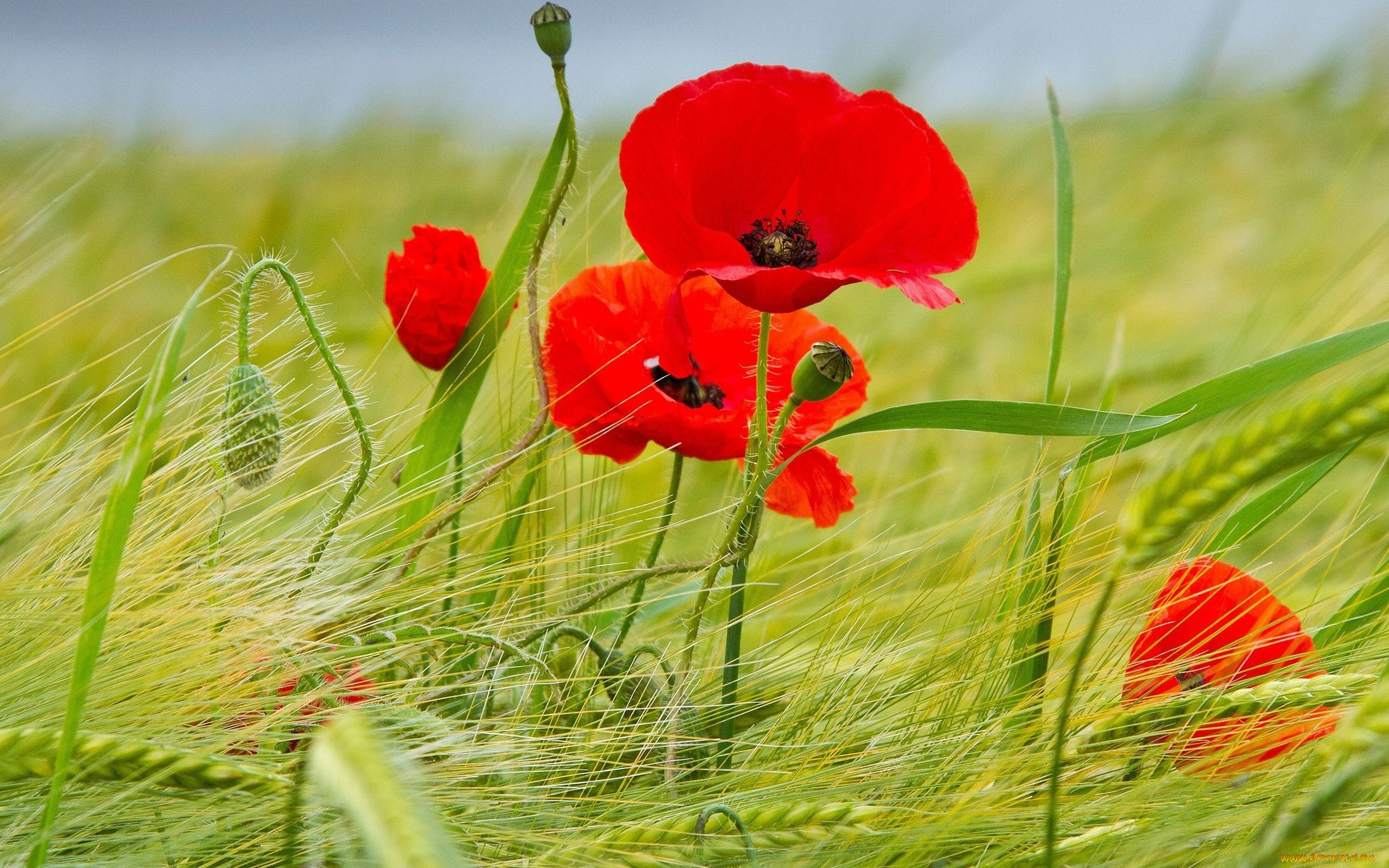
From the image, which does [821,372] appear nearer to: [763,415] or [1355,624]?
[763,415]

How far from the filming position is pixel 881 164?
32 centimetres

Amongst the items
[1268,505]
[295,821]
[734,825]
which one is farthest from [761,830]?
[1268,505]

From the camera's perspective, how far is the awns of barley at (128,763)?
9.8 inches

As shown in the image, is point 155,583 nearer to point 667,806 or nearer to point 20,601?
point 20,601

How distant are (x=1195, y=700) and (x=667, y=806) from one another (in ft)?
0.51

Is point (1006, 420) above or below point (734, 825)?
above

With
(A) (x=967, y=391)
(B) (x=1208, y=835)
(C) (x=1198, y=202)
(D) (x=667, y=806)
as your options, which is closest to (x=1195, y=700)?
(B) (x=1208, y=835)

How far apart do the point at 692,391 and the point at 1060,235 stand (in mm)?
132

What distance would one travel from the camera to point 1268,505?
15.7 inches

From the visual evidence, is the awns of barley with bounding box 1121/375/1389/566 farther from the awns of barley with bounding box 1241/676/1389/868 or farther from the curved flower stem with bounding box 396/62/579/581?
the curved flower stem with bounding box 396/62/579/581

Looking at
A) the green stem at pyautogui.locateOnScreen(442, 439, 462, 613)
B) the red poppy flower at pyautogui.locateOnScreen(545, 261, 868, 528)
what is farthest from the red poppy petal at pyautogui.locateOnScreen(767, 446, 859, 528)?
the green stem at pyautogui.locateOnScreen(442, 439, 462, 613)

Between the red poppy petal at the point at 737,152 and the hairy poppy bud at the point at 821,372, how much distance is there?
0.19 feet

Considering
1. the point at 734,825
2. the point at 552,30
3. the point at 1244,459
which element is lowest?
the point at 734,825

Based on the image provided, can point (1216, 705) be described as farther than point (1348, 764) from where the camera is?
Yes
